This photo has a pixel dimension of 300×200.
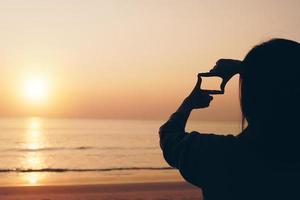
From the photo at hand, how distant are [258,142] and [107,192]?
506 inches

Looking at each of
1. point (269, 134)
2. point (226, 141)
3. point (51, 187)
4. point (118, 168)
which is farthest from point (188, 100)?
point (118, 168)

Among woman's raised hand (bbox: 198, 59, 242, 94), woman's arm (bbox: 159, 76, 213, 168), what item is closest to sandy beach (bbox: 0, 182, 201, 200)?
woman's arm (bbox: 159, 76, 213, 168)

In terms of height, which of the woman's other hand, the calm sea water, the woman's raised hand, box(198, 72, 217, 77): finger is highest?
the woman's raised hand

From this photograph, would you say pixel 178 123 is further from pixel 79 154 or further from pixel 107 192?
pixel 79 154

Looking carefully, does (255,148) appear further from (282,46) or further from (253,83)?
(282,46)

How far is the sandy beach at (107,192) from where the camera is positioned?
12836 mm

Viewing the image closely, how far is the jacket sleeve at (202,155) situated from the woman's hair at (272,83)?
0.14 meters

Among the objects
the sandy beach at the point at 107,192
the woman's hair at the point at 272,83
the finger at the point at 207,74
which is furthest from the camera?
the sandy beach at the point at 107,192

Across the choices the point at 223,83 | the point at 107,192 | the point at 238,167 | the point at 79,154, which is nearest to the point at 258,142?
the point at 238,167

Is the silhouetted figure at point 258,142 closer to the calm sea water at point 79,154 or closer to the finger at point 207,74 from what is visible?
the finger at point 207,74

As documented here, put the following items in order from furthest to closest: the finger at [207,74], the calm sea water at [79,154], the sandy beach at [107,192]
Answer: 1. the calm sea water at [79,154]
2. the sandy beach at [107,192]
3. the finger at [207,74]

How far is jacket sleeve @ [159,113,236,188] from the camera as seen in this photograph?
154 centimetres

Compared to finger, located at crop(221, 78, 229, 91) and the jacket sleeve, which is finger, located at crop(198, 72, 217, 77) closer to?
finger, located at crop(221, 78, 229, 91)

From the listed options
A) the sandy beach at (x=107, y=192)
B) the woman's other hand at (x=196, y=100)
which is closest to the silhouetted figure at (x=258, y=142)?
the woman's other hand at (x=196, y=100)
